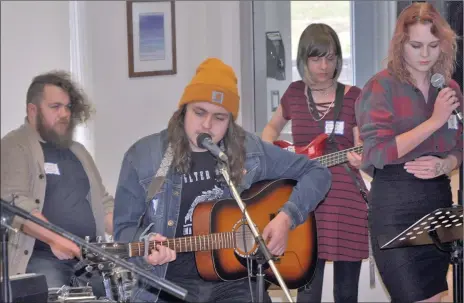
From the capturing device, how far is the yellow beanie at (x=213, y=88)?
3.01 metres

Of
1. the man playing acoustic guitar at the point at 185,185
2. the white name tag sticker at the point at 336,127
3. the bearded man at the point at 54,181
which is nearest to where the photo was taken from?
the man playing acoustic guitar at the point at 185,185

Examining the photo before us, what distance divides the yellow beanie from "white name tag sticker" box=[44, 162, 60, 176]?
82 centimetres

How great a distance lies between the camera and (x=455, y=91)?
139 inches

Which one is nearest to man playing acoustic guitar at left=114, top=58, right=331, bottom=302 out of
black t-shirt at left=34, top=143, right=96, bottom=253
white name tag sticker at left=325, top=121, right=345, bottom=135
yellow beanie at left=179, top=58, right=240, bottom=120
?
yellow beanie at left=179, top=58, right=240, bottom=120

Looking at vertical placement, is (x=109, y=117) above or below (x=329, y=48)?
below

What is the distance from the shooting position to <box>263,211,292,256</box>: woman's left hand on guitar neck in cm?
321

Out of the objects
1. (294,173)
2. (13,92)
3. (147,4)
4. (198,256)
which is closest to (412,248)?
(294,173)

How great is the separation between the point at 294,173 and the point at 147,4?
4.77 feet

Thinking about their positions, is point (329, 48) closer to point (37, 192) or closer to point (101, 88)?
point (101, 88)

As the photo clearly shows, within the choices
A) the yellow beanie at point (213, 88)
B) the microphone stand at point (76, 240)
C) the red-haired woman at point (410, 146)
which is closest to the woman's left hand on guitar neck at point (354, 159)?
the red-haired woman at point (410, 146)

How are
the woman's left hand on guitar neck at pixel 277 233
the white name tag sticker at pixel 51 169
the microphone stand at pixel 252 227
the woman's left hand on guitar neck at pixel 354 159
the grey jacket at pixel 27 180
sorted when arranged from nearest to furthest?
1. the microphone stand at pixel 252 227
2. the woman's left hand on guitar neck at pixel 277 233
3. the grey jacket at pixel 27 180
4. the white name tag sticker at pixel 51 169
5. the woman's left hand on guitar neck at pixel 354 159

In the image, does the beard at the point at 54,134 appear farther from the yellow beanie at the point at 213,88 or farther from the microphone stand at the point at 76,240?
the microphone stand at the point at 76,240

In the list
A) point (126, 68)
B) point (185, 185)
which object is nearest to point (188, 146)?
point (185, 185)

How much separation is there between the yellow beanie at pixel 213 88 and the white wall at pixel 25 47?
0.71 m
